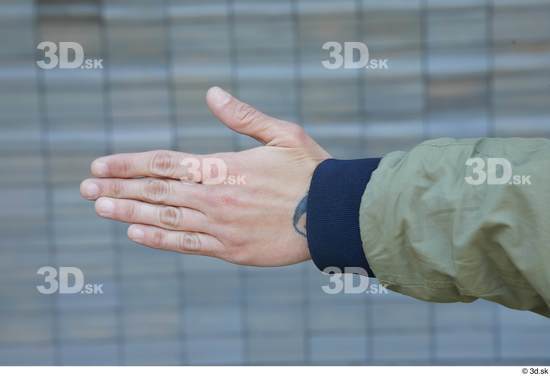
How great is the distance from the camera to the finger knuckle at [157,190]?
196 cm

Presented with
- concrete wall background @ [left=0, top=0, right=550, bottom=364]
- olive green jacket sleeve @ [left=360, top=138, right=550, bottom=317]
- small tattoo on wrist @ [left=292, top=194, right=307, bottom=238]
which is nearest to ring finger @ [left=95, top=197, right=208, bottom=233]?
small tattoo on wrist @ [left=292, top=194, right=307, bottom=238]

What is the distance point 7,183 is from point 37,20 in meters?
0.88

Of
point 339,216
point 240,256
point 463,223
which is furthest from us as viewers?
point 240,256

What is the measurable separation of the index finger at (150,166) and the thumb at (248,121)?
5.3 inches

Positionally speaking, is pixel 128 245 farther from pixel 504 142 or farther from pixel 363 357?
pixel 504 142

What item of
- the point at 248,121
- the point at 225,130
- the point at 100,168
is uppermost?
the point at 225,130

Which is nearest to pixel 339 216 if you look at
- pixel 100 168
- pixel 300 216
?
pixel 300 216

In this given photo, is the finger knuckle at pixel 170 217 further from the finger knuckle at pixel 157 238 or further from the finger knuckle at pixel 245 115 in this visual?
the finger knuckle at pixel 245 115

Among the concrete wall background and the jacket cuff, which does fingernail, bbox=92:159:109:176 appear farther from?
the concrete wall background

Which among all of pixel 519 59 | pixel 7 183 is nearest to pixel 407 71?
pixel 519 59

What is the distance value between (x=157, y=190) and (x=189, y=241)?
0.50 feet

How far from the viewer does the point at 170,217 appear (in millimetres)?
1974

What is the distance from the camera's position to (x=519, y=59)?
13.1 ft

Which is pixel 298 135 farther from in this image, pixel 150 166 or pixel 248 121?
pixel 150 166
